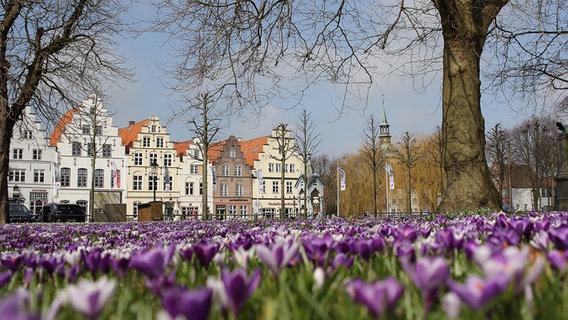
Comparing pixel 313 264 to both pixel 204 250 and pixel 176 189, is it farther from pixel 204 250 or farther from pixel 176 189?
pixel 176 189

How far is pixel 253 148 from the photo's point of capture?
73.2 m

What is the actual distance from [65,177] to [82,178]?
5.61 feet

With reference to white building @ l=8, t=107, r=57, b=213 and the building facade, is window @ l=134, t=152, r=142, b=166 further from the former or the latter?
the building facade

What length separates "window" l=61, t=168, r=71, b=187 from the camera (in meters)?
54.8

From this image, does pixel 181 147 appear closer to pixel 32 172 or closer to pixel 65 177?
pixel 65 177

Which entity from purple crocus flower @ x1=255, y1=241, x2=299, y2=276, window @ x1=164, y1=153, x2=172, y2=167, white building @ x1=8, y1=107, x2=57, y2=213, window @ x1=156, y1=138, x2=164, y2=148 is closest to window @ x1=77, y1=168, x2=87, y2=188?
white building @ x1=8, y1=107, x2=57, y2=213

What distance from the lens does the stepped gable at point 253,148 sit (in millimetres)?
70500

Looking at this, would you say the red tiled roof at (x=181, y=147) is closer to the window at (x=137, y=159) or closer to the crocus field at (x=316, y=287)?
the window at (x=137, y=159)

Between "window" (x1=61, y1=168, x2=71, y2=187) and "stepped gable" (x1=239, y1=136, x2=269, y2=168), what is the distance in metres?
23.2

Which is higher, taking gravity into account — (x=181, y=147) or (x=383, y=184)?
(x=181, y=147)

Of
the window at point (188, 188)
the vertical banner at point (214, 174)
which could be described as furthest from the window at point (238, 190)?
the window at point (188, 188)

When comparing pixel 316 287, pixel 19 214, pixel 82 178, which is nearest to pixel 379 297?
pixel 316 287

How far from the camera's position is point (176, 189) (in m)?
61.3

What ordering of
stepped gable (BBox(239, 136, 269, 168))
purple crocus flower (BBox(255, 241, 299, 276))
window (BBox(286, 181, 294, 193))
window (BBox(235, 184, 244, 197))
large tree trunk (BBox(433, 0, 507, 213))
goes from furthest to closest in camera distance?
stepped gable (BBox(239, 136, 269, 168))
window (BBox(286, 181, 294, 193))
window (BBox(235, 184, 244, 197))
large tree trunk (BBox(433, 0, 507, 213))
purple crocus flower (BBox(255, 241, 299, 276))
